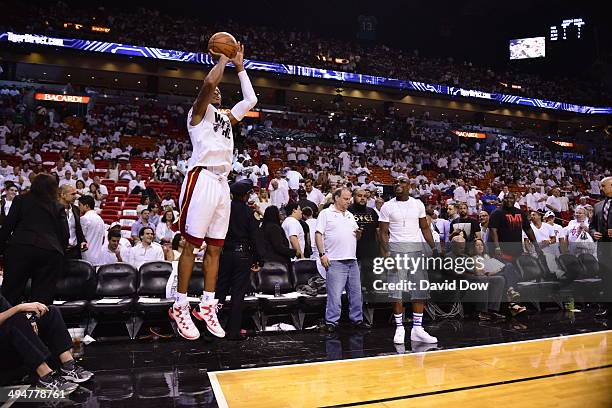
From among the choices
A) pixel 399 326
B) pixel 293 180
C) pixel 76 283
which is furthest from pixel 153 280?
pixel 293 180

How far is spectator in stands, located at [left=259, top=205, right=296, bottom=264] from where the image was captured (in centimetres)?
655

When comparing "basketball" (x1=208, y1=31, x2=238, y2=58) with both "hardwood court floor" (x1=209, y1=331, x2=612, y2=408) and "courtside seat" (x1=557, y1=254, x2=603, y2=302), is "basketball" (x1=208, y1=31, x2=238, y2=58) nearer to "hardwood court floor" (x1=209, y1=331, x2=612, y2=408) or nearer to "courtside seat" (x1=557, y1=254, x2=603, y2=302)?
"hardwood court floor" (x1=209, y1=331, x2=612, y2=408)

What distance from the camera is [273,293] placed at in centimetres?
643

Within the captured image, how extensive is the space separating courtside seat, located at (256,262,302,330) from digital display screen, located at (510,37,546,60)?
33.8 m

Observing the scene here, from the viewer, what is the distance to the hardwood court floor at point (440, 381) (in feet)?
10.6

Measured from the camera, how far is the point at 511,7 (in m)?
33.6

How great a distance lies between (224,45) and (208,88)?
31cm

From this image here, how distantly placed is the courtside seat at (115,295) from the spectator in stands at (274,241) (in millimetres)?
1732

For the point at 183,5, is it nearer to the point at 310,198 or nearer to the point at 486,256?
the point at 310,198

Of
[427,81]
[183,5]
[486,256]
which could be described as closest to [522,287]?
[486,256]

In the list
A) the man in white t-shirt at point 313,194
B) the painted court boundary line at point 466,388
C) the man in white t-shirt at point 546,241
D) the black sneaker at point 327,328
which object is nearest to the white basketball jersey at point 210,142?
the painted court boundary line at point 466,388

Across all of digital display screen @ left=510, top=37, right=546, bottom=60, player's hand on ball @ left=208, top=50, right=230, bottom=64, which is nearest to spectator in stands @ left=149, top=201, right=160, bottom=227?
player's hand on ball @ left=208, top=50, right=230, bottom=64

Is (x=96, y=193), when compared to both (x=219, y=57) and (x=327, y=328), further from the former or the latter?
(x=219, y=57)

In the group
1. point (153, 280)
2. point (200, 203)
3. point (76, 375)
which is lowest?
point (76, 375)
